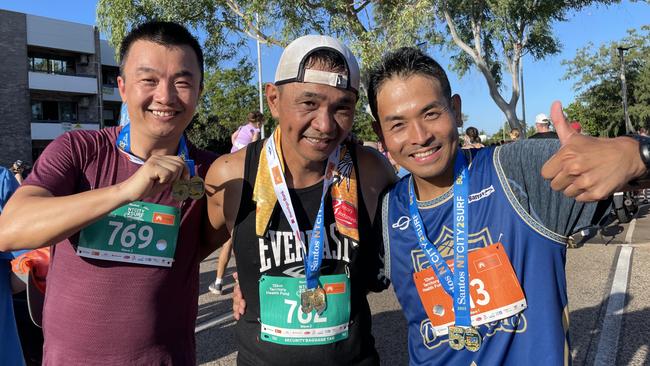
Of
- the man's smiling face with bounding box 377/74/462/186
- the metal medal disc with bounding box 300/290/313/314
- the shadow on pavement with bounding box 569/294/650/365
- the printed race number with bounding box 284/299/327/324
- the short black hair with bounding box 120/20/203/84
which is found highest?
the short black hair with bounding box 120/20/203/84

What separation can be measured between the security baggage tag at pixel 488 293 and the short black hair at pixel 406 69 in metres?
0.65

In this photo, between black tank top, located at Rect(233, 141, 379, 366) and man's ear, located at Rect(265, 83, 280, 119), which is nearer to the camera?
black tank top, located at Rect(233, 141, 379, 366)

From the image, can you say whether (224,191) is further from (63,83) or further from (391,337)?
(63,83)

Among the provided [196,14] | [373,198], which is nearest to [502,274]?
[373,198]

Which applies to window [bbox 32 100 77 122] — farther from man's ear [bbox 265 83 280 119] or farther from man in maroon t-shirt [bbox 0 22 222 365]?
man's ear [bbox 265 83 280 119]

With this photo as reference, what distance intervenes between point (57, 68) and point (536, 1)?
118 ft

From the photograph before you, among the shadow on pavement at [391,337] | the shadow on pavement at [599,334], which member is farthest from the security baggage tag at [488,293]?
the shadow on pavement at [599,334]

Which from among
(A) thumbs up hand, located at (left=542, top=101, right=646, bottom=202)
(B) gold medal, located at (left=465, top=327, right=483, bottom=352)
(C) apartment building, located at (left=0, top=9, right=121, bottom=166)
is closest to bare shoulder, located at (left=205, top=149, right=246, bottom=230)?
(B) gold medal, located at (left=465, top=327, right=483, bottom=352)

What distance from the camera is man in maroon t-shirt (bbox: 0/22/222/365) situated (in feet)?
5.76

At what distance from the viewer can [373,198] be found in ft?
6.73

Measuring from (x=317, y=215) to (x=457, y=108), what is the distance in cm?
75

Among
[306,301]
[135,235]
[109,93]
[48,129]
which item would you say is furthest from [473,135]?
[109,93]

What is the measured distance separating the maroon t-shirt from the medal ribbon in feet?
1.44

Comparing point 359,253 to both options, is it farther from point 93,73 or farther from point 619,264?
point 93,73
